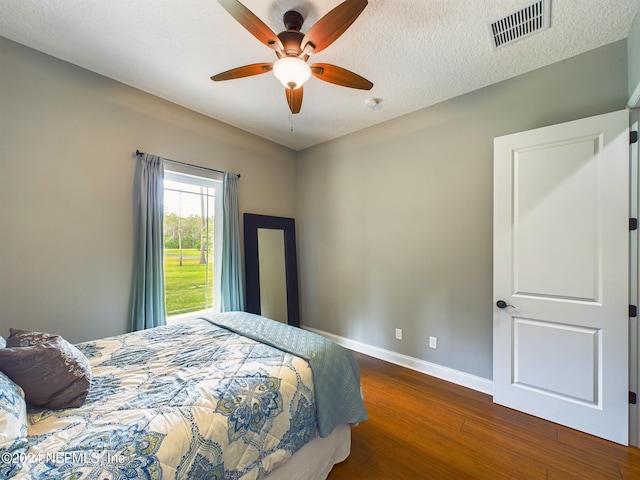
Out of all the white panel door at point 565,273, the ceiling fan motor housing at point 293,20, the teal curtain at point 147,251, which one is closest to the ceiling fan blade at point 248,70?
the ceiling fan motor housing at point 293,20

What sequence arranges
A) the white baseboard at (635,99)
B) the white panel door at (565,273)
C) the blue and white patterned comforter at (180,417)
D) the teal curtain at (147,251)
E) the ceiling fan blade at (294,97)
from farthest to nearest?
the teal curtain at (147,251), the ceiling fan blade at (294,97), the white panel door at (565,273), the white baseboard at (635,99), the blue and white patterned comforter at (180,417)

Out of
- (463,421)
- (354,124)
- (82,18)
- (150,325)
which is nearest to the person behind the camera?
(82,18)

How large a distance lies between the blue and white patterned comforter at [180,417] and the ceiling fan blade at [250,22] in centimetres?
A: 183

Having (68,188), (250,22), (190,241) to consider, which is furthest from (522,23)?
(68,188)

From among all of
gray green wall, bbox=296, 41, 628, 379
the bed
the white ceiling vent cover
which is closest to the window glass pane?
the bed

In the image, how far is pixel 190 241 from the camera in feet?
9.72

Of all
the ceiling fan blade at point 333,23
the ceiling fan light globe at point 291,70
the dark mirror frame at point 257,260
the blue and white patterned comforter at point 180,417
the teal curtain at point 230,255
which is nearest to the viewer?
the blue and white patterned comforter at point 180,417

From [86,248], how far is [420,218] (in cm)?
314

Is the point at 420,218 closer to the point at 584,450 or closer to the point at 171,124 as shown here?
the point at 584,450

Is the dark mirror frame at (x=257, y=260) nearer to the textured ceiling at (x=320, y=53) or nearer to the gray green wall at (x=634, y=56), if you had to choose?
the textured ceiling at (x=320, y=53)

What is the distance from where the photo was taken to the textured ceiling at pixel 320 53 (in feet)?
5.36

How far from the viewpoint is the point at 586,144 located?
1.89m

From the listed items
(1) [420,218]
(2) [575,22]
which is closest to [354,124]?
(1) [420,218]

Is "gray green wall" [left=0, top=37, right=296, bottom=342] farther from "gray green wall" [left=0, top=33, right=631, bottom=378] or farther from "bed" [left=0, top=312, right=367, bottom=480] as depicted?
"bed" [left=0, top=312, right=367, bottom=480]
